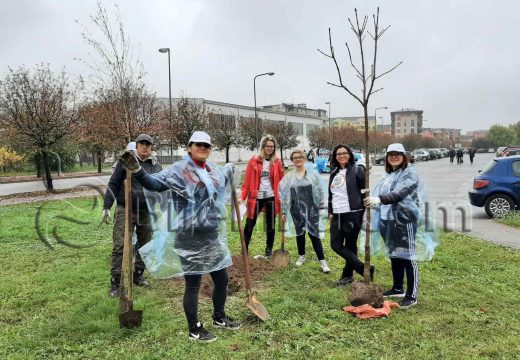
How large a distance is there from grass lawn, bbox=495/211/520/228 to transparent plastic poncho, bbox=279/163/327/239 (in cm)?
557

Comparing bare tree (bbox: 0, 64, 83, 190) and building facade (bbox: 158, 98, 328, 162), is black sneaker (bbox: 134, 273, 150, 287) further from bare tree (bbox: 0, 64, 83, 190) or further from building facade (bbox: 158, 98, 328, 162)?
building facade (bbox: 158, 98, 328, 162)

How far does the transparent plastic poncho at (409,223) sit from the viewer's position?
4.42 m

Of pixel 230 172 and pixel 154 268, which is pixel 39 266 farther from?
pixel 230 172

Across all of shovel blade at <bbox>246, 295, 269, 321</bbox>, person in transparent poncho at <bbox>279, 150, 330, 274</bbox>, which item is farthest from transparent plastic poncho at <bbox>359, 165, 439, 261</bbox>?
shovel blade at <bbox>246, 295, 269, 321</bbox>

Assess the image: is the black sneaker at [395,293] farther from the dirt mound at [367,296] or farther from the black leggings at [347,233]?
the dirt mound at [367,296]

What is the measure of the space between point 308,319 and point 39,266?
4268 millimetres

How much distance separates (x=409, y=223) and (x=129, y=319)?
116 inches

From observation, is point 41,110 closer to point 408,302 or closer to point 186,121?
point 186,121

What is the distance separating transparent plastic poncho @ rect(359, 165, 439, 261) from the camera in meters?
4.42

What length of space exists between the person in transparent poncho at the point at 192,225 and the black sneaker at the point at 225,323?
0.85 ft

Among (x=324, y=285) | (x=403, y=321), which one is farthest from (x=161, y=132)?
(x=403, y=321)

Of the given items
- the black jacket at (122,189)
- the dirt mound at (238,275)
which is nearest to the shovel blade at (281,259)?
the dirt mound at (238,275)

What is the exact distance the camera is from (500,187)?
10227 mm

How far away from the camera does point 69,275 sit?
5.58 metres
